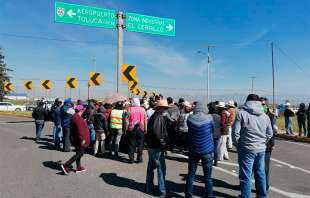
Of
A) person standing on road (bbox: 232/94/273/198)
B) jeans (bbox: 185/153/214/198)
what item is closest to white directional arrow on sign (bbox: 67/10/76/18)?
jeans (bbox: 185/153/214/198)

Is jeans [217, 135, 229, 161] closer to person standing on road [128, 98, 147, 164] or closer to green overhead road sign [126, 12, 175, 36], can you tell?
person standing on road [128, 98, 147, 164]

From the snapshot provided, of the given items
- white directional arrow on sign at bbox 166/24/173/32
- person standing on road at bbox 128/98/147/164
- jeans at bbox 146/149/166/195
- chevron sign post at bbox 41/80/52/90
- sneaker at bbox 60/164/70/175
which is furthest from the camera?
chevron sign post at bbox 41/80/52/90

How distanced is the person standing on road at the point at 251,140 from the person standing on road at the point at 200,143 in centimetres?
47

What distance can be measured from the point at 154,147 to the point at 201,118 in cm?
110

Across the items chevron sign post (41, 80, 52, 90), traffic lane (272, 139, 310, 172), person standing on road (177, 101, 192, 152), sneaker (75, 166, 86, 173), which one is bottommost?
traffic lane (272, 139, 310, 172)

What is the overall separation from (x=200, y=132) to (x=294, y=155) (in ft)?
22.9

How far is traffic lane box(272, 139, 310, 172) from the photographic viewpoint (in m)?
9.82

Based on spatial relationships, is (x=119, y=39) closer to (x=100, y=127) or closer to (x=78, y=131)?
(x=100, y=127)

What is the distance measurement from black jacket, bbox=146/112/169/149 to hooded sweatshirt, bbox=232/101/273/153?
4.38ft

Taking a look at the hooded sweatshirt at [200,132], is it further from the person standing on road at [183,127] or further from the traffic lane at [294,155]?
the traffic lane at [294,155]

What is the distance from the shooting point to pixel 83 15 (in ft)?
46.8

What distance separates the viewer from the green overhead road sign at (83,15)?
45.6 ft

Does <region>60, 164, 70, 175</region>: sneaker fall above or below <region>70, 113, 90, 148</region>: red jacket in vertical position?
below

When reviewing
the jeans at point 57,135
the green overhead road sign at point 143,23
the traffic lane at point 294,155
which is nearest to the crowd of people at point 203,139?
the traffic lane at point 294,155
